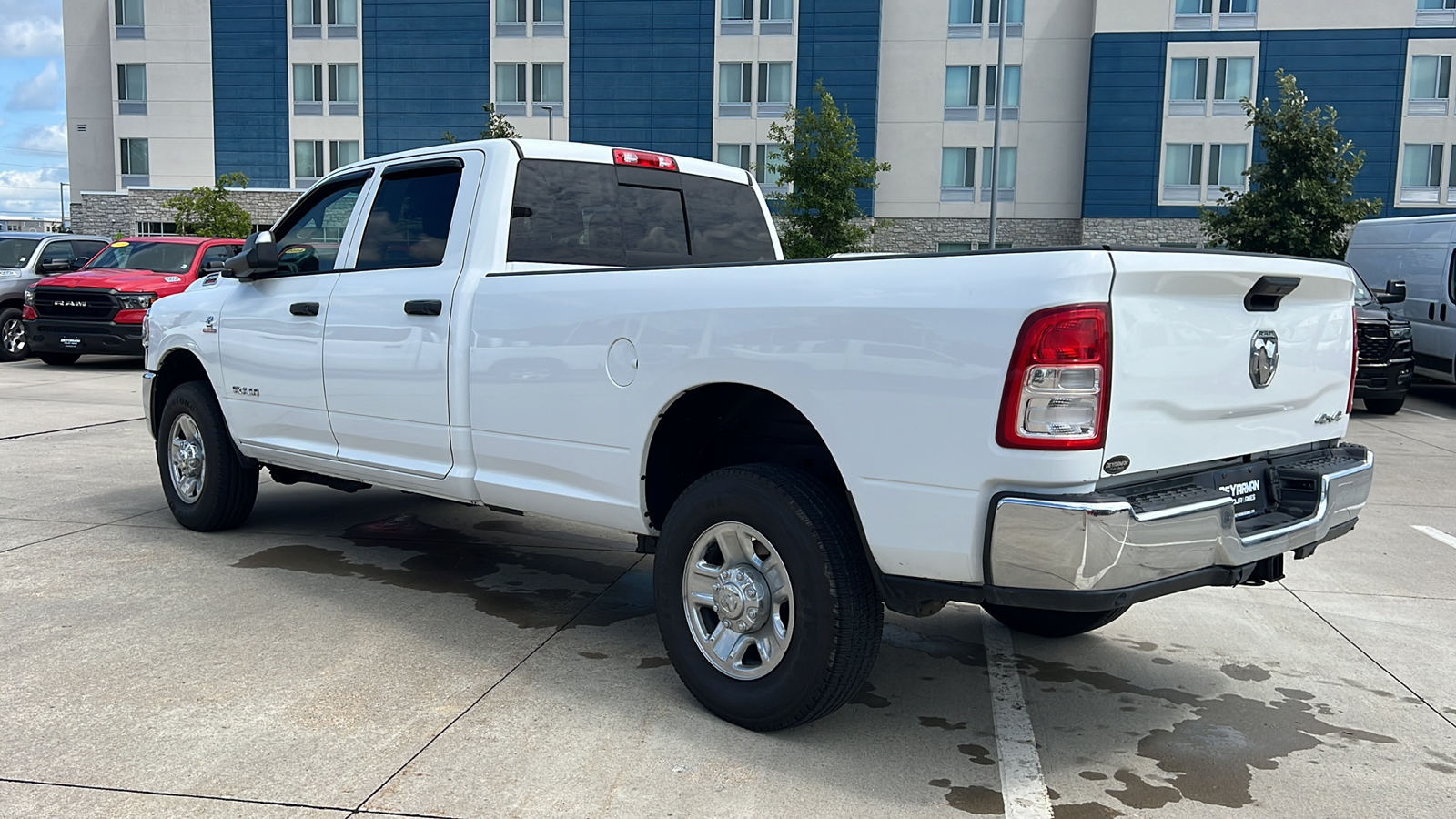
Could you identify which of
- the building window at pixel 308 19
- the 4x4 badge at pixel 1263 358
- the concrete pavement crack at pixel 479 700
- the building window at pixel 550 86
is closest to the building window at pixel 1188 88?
the building window at pixel 550 86

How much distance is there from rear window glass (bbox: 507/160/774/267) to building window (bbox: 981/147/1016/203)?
39.2 meters

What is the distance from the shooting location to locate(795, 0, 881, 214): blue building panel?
43.4m

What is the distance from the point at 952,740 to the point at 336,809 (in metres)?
1.98

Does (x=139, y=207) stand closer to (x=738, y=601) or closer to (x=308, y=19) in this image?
(x=308, y=19)

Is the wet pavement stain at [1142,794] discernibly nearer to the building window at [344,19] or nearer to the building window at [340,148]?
the building window at [340,148]

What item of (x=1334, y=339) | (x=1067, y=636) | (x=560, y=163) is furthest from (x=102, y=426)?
(x=1334, y=339)

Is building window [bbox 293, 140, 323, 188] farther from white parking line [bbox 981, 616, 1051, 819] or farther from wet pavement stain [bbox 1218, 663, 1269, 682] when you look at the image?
wet pavement stain [bbox 1218, 663, 1269, 682]

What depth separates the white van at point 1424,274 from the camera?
51.3 feet

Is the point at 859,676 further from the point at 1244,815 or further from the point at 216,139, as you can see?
the point at 216,139

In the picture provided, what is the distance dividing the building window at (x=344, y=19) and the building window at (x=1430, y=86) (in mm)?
40076

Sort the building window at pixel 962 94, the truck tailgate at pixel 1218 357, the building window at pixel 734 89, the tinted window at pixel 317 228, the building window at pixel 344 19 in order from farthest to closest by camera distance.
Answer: the building window at pixel 344 19 → the building window at pixel 734 89 → the building window at pixel 962 94 → the tinted window at pixel 317 228 → the truck tailgate at pixel 1218 357

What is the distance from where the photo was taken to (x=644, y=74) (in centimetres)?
4569

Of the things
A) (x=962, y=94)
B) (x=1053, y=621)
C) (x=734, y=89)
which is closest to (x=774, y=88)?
(x=734, y=89)

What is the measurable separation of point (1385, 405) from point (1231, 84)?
30238 millimetres
